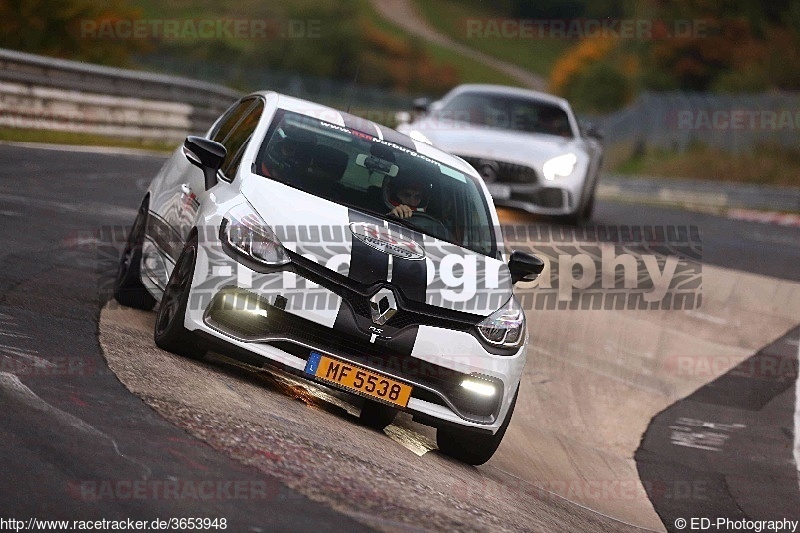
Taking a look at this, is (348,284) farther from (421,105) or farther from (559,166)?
(421,105)

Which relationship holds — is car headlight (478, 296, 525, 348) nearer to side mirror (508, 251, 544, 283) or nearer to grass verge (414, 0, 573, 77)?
side mirror (508, 251, 544, 283)

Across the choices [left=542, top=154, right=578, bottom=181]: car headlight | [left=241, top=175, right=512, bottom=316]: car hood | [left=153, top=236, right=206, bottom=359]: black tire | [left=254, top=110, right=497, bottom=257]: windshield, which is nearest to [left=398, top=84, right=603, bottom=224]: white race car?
[left=542, top=154, right=578, bottom=181]: car headlight

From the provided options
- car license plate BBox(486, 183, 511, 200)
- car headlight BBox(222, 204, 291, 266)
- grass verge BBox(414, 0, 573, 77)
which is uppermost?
grass verge BBox(414, 0, 573, 77)

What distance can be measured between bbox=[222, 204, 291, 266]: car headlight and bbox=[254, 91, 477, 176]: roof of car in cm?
145

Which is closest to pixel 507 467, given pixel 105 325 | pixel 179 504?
pixel 105 325

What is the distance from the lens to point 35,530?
418cm

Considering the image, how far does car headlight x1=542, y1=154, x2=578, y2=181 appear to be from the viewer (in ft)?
49.2

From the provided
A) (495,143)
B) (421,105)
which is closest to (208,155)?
(495,143)

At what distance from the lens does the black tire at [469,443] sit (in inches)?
270

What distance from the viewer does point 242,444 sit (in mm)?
5469

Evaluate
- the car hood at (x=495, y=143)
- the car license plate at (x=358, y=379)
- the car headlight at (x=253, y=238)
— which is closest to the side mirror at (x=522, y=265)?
the car license plate at (x=358, y=379)

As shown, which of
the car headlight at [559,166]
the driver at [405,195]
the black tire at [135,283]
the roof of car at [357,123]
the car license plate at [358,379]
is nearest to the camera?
the car license plate at [358,379]

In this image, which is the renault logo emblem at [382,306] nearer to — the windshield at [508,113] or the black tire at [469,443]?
the black tire at [469,443]

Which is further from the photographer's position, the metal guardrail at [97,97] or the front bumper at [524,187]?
the metal guardrail at [97,97]
